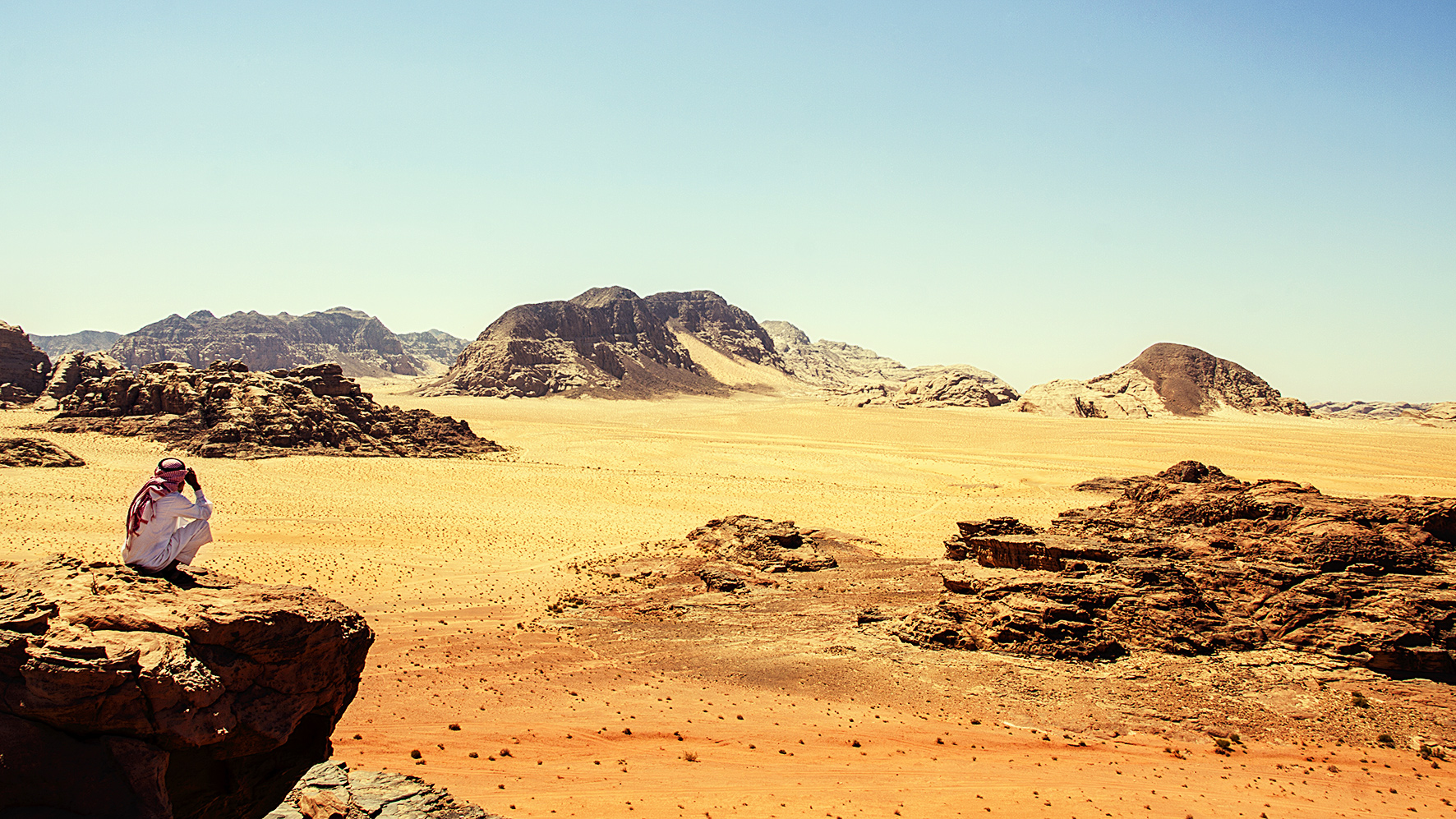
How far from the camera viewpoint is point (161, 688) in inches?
205

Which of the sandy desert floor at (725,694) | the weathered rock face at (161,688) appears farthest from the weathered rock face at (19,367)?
the weathered rock face at (161,688)

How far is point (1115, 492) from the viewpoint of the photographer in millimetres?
38719

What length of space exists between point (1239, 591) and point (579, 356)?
12588 centimetres

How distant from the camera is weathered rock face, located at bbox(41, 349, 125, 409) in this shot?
189ft

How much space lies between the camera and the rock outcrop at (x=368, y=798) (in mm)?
6965

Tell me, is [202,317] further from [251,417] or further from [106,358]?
[251,417]

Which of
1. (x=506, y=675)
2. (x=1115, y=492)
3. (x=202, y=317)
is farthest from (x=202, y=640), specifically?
(x=202, y=317)

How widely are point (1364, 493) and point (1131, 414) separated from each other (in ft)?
195

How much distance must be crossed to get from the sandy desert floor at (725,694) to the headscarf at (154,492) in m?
4.32

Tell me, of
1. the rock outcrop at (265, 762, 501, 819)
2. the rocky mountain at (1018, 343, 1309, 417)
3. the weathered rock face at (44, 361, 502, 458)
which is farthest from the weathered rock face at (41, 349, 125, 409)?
the rocky mountain at (1018, 343, 1309, 417)

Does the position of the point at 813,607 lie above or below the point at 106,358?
below

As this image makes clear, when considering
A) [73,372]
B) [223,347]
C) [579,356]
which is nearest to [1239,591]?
[73,372]

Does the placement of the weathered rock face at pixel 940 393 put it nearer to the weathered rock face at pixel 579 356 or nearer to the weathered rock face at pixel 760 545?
the weathered rock face at pixel 579 356

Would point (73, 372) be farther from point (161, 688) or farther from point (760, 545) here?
point (161, 688)
